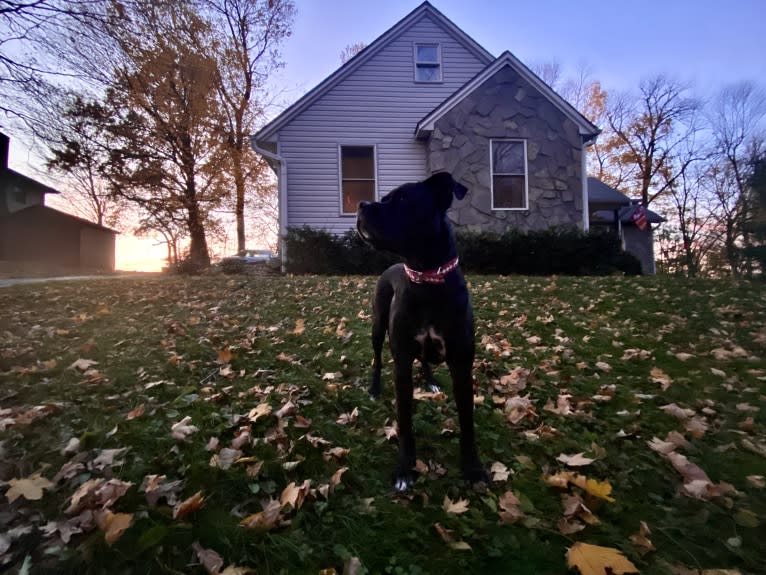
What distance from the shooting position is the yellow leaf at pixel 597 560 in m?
1.62

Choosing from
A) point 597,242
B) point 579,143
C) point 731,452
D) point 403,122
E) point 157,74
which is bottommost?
point 731,452

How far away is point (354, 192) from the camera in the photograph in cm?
1328

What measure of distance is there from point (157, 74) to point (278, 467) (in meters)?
14.9

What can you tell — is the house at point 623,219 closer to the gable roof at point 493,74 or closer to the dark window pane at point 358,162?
the gable roof at point 493,74

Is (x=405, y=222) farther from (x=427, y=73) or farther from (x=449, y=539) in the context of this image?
(x=427, y=73)

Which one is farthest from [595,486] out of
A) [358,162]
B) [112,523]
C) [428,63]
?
[428,63]

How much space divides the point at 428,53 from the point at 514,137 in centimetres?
430

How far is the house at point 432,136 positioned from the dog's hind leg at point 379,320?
9.16m

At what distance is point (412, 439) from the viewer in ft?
7.64

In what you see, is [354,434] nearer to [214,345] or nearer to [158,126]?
[214,345]

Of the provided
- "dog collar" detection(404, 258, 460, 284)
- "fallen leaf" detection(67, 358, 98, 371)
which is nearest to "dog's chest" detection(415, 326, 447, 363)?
"dog collar" detection(404, 258, 460, 284)

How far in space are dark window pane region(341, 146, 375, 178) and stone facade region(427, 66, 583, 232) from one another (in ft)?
6.40

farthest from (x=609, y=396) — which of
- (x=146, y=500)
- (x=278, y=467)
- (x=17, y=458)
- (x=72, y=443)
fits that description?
(x=17, y=458)

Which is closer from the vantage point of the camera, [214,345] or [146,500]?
[146,500]
